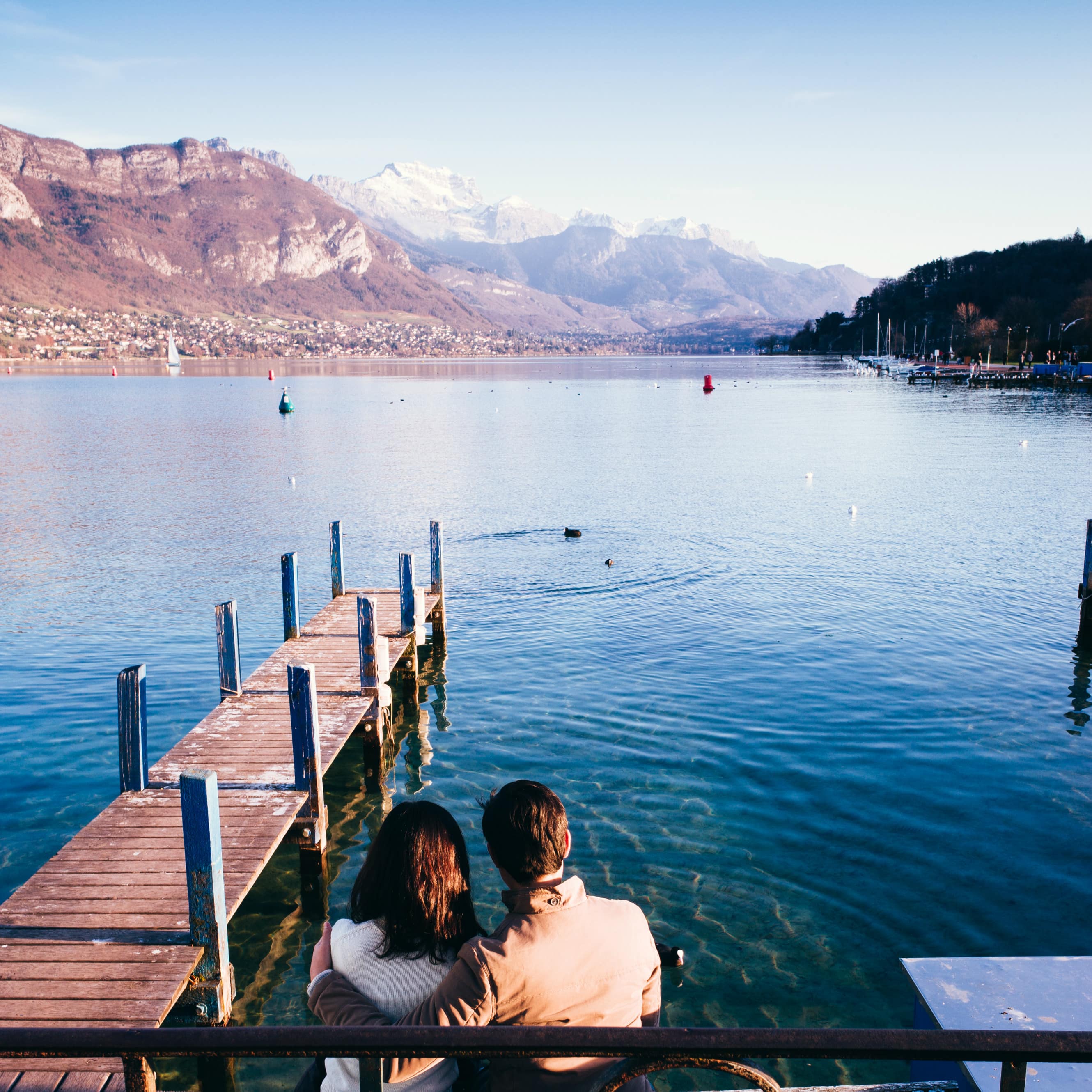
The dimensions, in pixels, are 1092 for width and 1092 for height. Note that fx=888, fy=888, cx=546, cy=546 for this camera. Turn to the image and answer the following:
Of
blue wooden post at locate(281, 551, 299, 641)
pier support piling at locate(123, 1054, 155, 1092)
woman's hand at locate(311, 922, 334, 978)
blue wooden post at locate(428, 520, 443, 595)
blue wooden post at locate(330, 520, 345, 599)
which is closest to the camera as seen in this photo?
pier support piling at locate(123, 1054, 155, 1092)

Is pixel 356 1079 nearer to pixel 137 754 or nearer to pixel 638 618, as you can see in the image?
pixel 137 754

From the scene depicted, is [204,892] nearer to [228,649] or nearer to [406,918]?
[406,918]

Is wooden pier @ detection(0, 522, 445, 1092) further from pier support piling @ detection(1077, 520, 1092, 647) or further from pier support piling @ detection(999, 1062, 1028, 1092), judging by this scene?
pier support piling @ detection(1077, 520, 1092, 647)

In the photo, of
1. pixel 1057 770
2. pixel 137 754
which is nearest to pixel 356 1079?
pixel 137 754

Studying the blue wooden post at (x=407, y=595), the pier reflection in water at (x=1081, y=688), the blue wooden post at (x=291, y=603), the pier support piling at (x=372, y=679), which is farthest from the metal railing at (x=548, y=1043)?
the blue wooden post at (x=407, y=595)

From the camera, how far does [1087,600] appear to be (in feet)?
62.7

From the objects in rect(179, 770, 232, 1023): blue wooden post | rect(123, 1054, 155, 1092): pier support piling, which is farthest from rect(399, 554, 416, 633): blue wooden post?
rect(123, 1054, 155, 1092): pier support piling

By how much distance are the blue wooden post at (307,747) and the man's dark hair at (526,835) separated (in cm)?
639

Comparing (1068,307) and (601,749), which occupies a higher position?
(1068,307)

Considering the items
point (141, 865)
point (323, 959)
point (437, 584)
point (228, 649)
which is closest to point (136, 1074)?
point (323, 959)

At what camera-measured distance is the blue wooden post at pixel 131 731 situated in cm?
966

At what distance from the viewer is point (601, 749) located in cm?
1366

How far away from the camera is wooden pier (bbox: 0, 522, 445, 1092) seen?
249 inches

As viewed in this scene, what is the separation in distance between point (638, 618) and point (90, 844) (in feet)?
45.5
